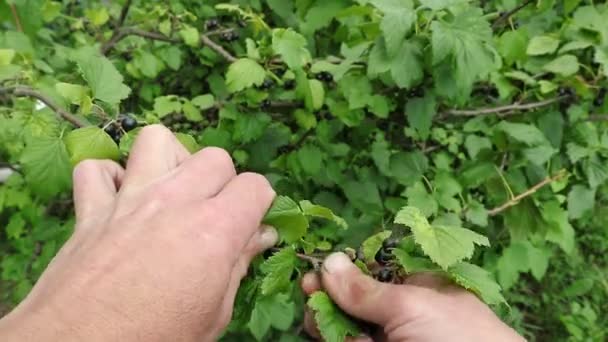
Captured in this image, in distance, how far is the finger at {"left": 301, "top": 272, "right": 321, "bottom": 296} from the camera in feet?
3.59

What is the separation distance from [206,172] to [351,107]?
2.79 feet

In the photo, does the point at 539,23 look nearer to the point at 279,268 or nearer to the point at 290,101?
the point at 290,101

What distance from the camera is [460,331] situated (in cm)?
94

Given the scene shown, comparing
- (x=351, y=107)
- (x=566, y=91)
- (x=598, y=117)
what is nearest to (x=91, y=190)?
(x=351, y=107)

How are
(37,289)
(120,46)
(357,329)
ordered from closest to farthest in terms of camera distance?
(37,289)
(357,329)
(120,46)

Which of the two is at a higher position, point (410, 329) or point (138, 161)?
point (138, 161)

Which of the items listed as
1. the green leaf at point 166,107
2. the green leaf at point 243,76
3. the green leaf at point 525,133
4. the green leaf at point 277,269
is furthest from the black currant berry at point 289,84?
the green leaf at point 277,269

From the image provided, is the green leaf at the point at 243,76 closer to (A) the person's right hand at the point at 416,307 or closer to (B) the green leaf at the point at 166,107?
(B) the green leaf at the point at 166,107

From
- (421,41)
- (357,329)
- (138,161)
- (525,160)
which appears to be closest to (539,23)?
(525,160)

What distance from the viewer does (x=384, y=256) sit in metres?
1.06

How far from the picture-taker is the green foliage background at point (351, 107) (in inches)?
56.7

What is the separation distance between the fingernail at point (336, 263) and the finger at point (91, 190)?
38 centimetres

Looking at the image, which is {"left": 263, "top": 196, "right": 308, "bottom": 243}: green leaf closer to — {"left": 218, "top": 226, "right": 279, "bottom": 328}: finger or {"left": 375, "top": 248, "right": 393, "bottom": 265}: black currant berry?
{"left": 218, "top": 226, "right": 279, "bottom": 328}: finger

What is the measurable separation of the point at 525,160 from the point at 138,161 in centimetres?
135
